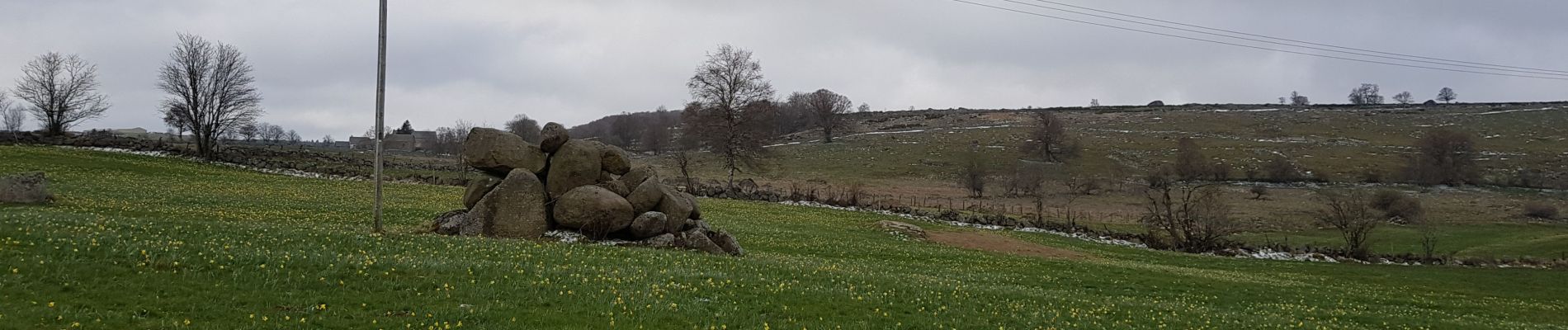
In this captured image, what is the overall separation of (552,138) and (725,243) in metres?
6.24

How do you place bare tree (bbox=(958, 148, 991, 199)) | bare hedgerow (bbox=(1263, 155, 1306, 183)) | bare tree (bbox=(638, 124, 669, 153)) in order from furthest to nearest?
bare tree (bbox=(638, 124, 669, 153)) → bare hedgerow (bbox=(1263, 155, 1306, 183)) → bare tree (bbox=(958, 148, 991, 199))

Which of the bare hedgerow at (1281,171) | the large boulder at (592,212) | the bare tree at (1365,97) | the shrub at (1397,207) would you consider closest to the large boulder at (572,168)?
the large boulder at (592,212)

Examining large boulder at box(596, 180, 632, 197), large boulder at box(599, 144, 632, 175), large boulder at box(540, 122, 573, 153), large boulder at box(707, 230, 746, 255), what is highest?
large boulder at box(540, 122, 573, 153)

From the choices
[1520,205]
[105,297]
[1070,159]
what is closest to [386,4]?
[105,297]

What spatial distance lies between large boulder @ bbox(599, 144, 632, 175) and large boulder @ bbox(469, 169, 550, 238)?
2.95 metres

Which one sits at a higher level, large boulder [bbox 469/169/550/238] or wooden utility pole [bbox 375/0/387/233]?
wooden utility pole [bbox 375/0/387/233]

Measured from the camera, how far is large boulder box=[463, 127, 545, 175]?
856 inches

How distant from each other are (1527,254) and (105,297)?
182 ft

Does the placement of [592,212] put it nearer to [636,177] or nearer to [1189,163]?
[636,177]

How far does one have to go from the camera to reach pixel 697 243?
68.2ft

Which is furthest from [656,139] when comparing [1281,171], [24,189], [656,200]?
[656,200]

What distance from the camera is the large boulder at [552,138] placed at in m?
22.5

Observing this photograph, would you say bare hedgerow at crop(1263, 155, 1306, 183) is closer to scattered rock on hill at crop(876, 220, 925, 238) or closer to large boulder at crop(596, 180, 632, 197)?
scattered rock on hill at crop(876, 220, 925, 238)

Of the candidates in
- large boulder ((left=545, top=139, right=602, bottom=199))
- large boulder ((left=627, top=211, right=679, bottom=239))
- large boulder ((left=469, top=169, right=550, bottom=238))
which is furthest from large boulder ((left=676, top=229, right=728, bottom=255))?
large boulder ((left=469, top=169, right=550, bottom=238))
